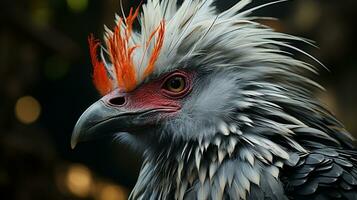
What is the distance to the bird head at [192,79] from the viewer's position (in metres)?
4.06

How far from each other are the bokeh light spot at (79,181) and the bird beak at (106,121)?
3.94m

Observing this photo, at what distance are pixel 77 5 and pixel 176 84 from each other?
381 cm

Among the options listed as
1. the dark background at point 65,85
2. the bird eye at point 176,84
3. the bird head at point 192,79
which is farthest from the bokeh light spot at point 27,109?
the bird eye at point 176,84

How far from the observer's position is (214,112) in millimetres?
4090

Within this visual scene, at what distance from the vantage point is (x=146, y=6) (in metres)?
4.42

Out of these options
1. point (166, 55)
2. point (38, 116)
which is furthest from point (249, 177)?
point (38, 116)

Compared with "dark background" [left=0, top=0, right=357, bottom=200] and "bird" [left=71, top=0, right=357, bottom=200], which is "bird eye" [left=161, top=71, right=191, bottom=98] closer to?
"bird" [left=71, top=0, right=357, bottom=200]

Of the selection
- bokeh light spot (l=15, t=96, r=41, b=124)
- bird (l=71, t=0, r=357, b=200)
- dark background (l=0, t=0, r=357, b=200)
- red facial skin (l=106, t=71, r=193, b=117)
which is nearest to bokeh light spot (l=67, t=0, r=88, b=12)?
dark background (l=0, t=0, r=357, b=200)

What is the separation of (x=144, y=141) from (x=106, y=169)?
15.9 ft

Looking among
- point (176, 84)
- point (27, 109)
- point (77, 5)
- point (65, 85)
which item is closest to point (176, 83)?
point (176, 84)

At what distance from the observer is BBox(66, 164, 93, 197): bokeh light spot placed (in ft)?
26.5

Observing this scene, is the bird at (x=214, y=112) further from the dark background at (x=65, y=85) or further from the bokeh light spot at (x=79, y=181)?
the bokeh light spot at (x=79, y=181)

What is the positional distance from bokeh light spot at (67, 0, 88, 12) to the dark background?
0.07 feet

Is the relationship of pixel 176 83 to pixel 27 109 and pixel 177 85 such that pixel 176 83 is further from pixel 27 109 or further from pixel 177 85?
pixel 27 109
